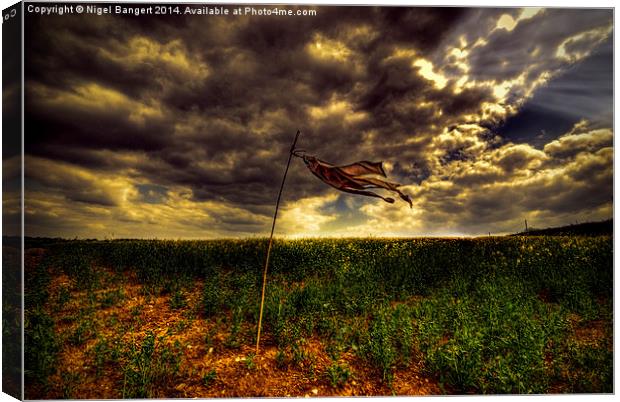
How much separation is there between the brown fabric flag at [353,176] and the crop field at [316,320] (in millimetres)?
1768

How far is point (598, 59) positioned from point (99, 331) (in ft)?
23.0

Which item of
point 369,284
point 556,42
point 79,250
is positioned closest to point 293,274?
point 369,284

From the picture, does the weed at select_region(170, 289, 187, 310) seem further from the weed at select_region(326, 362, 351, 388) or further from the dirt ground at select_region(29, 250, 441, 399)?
the weed at select_region(326, 362, 351, 388)

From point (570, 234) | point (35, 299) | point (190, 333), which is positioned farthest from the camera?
point (570, 234)

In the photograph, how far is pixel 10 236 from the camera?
13.3ft

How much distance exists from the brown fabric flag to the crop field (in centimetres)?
177

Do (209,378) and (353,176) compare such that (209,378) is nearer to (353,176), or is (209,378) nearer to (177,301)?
(177,301)

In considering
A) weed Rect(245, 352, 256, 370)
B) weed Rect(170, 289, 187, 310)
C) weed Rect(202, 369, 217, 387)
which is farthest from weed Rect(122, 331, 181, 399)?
weed Rect(170, 289, 187, 310)

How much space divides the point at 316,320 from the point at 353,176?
2111 millimetres

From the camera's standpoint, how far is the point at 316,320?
16.9ft

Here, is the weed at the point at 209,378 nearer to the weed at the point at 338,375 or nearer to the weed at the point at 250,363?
the weed at the point at 250,363

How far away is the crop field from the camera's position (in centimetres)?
414

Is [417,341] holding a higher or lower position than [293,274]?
lower

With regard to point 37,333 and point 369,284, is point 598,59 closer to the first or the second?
point 369,284
